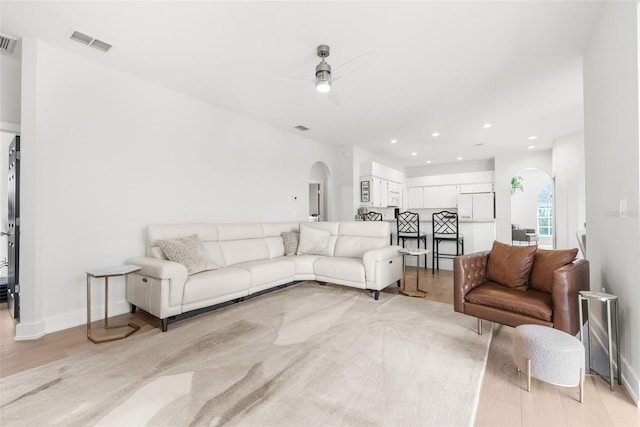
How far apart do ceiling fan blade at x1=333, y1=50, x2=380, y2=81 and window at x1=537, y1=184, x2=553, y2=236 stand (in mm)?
9836

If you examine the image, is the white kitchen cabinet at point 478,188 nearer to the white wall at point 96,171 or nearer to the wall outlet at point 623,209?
the wall outlet at point 623,209

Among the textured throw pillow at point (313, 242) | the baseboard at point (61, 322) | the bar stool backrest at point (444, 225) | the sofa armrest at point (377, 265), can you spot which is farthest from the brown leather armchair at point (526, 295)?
the baseboard at point (61, 322)

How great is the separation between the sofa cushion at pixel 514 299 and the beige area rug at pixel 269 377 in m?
0.37

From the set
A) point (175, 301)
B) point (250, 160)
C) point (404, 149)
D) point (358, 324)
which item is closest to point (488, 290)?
point (358, 324)

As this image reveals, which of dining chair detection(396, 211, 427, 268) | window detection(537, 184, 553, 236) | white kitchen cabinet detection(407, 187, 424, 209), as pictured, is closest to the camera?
dining chair detection(396, 211, 427, 268)

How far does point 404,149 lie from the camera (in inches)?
274

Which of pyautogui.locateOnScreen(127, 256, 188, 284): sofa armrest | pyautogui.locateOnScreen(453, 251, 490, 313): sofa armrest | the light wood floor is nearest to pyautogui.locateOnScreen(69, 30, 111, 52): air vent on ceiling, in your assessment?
pyautogui.locateOnScreen(127, 256, 188, 284): sofa armrest

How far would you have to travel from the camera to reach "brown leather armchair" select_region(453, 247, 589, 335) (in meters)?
1.91

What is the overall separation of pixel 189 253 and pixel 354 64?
2731 millimetres

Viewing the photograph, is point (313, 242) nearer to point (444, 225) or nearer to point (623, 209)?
point (444, 225)

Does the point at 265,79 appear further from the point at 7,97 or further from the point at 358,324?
the point at 358,324

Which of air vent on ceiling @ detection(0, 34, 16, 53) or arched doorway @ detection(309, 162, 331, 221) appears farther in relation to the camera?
arched doorway @ detection(309, 162, 331, 221)

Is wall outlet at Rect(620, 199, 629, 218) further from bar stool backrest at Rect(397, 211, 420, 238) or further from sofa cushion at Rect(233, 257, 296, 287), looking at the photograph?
bar stool backrest at Rect(397, 211, 420, 238)

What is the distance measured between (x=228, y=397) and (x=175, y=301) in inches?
53.0
